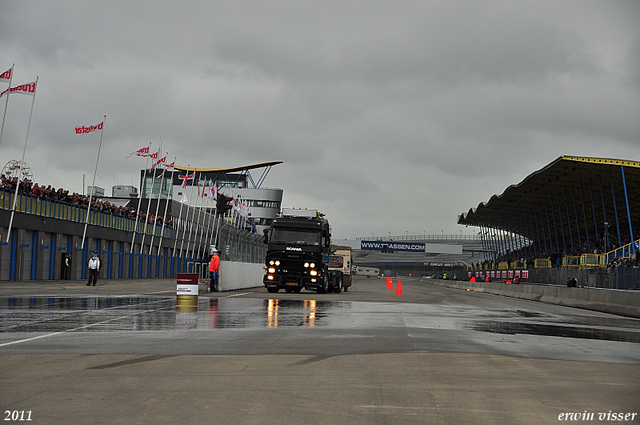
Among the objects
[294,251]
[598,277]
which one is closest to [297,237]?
[294,251]

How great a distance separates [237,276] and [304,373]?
30.1 metres

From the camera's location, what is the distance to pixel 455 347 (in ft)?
36.4

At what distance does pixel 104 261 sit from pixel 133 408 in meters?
51.9

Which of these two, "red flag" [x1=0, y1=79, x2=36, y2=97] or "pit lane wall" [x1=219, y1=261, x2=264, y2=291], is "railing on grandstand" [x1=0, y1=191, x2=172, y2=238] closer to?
"red flag" [x1=0, y1=79, x2=36, y2=97]

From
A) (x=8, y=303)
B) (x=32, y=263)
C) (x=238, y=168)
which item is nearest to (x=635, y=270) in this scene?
(x=8, y=303)

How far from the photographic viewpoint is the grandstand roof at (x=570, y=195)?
5288cm

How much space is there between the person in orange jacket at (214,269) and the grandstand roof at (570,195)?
28.4 metres

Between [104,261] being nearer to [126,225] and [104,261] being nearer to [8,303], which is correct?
[126,225]

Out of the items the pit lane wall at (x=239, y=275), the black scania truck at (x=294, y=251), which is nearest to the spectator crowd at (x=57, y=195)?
the pit lane wall at (x=239, y=275)

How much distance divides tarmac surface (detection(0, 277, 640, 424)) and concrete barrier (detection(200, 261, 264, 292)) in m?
19.1

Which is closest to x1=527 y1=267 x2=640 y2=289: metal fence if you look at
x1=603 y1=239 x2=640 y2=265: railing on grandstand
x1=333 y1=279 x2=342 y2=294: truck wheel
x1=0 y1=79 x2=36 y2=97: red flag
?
x1=603 y1=239 x2=640 y2=265: railing on grandstand

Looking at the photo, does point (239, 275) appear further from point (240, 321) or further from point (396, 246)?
point (396, 246)

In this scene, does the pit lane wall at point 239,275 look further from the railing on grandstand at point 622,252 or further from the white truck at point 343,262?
the railing on grandstand at point 622,252

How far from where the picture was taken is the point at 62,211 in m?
47.2
